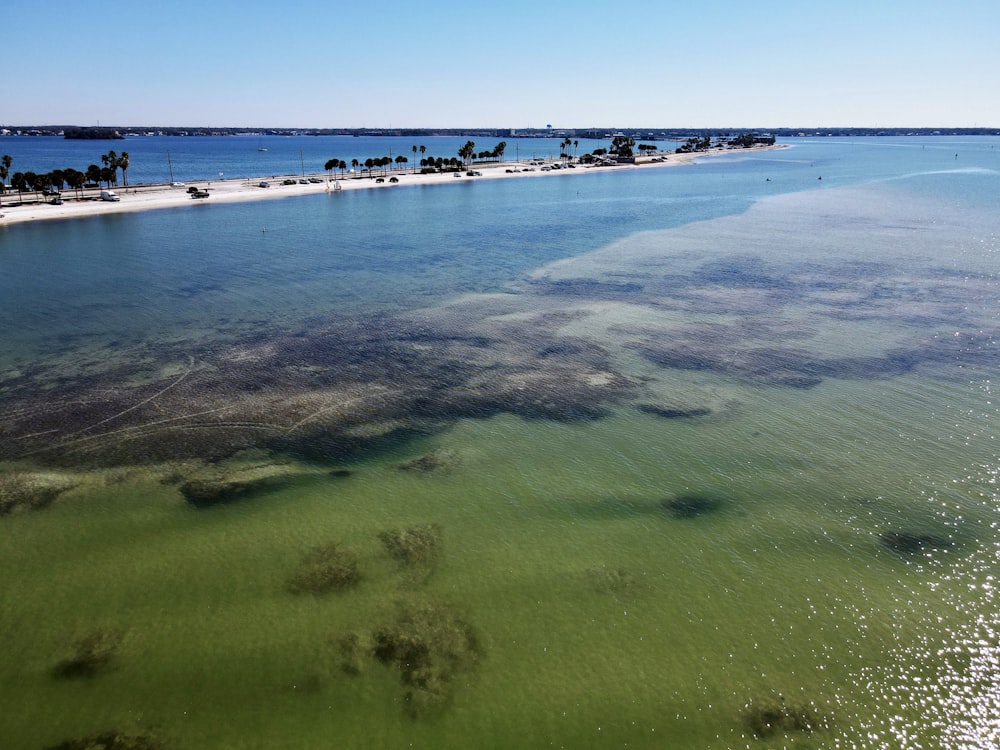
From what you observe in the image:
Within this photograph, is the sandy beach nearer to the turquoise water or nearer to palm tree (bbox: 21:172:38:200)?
palm tree (bbox: 21:172:38:200)

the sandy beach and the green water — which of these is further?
the sandy beach

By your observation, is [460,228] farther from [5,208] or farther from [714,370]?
[5,208]

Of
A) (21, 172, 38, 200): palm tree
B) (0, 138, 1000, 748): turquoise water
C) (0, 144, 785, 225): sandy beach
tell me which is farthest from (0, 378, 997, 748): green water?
(21, 172, 38, 200): palm tree

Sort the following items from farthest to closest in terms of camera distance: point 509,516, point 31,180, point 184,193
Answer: point 184,193, point 31,180, point 509,516

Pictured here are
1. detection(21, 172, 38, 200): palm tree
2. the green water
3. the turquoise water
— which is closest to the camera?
the green water

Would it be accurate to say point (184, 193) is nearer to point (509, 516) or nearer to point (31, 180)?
point (31, 180)

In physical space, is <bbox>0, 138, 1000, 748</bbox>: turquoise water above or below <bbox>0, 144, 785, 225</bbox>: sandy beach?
below

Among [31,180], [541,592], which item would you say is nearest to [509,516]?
[541,592]

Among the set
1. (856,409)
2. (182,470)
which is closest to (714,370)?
(856,409)

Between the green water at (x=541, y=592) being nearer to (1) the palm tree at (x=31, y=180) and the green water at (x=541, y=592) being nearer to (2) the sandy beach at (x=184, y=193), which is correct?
(2) the sandy beach at (x=184, y=193)
